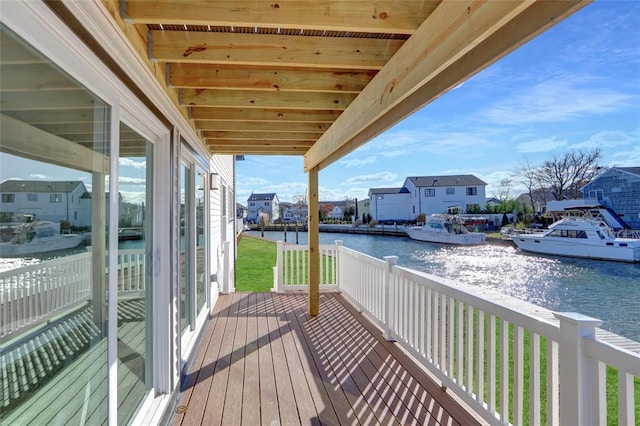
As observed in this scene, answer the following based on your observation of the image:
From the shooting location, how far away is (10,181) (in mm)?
902

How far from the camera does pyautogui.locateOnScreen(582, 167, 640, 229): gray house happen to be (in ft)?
54.1

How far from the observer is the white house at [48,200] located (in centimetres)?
91

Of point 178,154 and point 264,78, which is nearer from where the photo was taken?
point 264,78

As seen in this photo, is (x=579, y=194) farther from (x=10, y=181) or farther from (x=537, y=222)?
(x=10, y=181)

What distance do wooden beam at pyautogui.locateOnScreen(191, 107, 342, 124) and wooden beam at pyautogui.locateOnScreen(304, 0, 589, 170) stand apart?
876mm

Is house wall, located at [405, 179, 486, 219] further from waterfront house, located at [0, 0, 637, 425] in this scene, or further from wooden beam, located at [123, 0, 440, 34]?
wooden beam, located at [123, 0, 440, 34]

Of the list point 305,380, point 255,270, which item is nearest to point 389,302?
point 305,380

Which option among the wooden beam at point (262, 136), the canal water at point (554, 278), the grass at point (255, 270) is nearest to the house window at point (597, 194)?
the canal water at point (554, 278)

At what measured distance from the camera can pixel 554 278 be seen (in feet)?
41.4

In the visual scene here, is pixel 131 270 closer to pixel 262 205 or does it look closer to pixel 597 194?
pixel 597 194

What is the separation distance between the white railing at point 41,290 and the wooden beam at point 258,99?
186 centimetres

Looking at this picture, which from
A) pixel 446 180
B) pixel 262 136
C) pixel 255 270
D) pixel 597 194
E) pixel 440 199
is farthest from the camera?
pixel 446 180

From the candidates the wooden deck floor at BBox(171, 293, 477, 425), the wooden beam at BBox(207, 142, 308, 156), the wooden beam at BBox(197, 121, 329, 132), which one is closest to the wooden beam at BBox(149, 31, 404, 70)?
the wooden beam at BBox(197, 121, 329, 132)

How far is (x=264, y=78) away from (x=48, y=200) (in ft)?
5.54
